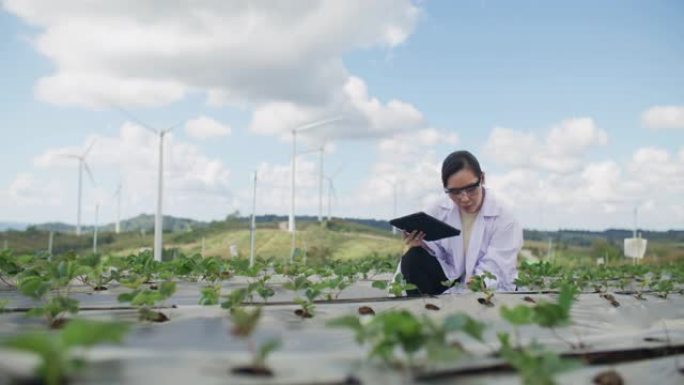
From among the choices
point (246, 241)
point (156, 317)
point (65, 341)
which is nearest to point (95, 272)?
point (156, 317)

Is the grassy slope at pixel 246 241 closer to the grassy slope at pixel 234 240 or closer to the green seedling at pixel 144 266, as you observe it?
the grassy slope at pixel 234 240

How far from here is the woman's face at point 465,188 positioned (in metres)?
4.90

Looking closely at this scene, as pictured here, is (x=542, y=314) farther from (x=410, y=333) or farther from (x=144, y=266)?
(x=144, y=266)

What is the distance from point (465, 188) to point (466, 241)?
25.7 inches

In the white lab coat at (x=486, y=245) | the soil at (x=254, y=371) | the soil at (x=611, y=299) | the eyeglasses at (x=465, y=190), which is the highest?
the eyeglasses at (x=465, y=190)

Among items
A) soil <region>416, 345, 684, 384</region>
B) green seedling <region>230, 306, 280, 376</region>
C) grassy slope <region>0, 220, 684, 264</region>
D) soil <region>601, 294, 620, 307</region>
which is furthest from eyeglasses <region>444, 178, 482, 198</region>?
grassy slope <region>0, 220, 684, 264</region>

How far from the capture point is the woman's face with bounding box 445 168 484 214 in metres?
4.90

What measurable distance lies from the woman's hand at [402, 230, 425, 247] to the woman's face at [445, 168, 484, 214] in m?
0.43

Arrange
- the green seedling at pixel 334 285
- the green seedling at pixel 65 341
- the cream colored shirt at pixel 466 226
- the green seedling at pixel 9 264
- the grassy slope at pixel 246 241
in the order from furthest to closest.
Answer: the grassy slope at pixel 246 241, the cream colored shirt at pixel 466 226, the green seedling at pixel 9 264, the green seedling at pixel 334 285, the green seedling at pixel 65 341

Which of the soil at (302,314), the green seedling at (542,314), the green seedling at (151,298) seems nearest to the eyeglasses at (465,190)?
the soil at (302,314)

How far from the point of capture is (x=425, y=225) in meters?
4.75

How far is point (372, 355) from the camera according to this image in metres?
1.65

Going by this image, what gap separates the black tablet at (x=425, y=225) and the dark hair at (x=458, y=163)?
44 cm

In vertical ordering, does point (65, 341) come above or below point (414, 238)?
below
